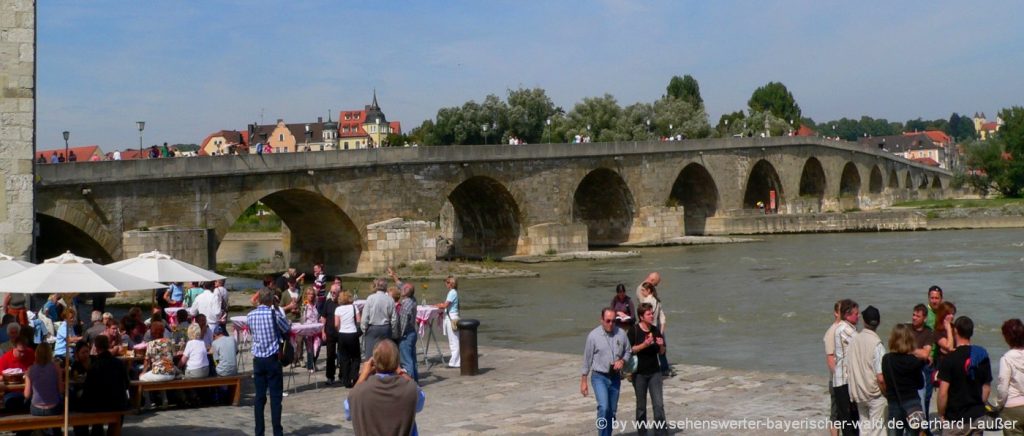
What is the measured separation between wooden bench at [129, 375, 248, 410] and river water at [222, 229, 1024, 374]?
6.73 metres

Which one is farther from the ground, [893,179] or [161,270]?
[893,179]

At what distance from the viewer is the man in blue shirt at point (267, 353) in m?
8.77

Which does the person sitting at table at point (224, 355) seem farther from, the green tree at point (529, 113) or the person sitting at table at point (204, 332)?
the green tree at point (529, 113)

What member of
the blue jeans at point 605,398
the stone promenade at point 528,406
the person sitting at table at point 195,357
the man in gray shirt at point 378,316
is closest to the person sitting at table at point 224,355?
the person sitting at table at point 195,357

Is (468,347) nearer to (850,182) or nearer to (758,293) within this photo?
(758,293)

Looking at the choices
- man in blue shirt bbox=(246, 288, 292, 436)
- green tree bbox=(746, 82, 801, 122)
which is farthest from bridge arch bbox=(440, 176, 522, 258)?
green tree bbox=(746, 82, 801, 122)

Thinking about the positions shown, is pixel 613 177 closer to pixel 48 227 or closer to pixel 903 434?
pixel 48 227

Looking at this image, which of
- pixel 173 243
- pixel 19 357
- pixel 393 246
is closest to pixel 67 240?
pixel 173 243

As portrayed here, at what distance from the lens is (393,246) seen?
111ft

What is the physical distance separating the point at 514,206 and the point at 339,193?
9.41 meters

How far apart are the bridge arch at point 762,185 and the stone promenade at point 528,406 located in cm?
5023

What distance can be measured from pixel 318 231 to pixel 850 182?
5251 centimetres

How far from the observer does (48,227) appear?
87.0 ft

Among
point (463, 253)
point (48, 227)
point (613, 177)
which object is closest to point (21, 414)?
point (48, 227)
